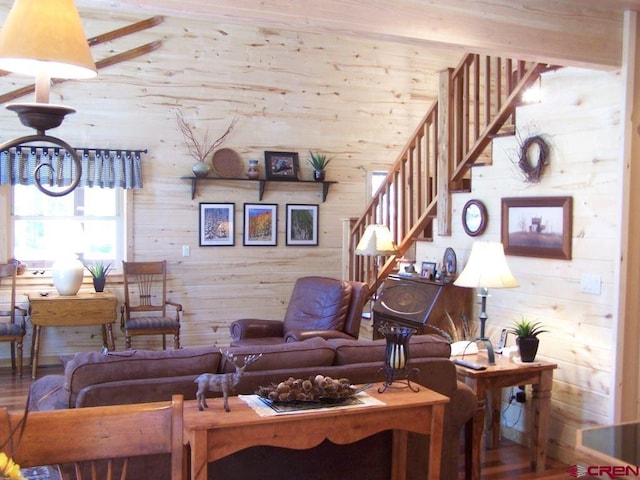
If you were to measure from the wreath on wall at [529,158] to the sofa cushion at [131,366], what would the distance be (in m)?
2.45

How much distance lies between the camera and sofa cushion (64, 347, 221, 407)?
8.55 feet

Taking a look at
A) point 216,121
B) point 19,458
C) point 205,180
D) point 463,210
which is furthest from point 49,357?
point 19,458

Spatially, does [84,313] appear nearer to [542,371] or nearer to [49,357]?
[49,357]

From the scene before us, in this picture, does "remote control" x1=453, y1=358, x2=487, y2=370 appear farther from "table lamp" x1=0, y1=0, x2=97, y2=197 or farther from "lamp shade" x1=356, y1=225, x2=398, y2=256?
"table lamp" x1=0, y1=0, x2=97, y2=197

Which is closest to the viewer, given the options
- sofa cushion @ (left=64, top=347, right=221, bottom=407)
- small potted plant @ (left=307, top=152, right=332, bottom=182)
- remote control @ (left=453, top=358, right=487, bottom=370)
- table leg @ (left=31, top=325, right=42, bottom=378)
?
sofa cushion @ (left=64, top=347, right=221, bottom=407)

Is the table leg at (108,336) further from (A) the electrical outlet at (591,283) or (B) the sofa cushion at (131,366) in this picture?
(A) the electrical outlet at (591,283)

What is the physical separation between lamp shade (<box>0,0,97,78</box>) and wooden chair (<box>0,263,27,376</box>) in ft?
16.7

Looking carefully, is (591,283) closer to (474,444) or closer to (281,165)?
(474,444)

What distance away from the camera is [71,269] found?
20.3ft

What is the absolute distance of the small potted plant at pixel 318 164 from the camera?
286 inches

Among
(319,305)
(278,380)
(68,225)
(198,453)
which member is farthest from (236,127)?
(198,453)

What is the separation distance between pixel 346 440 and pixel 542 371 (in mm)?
1784

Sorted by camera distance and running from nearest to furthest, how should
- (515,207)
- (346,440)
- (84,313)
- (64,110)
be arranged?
(64,110), (346,440), (515,207), (84,313)

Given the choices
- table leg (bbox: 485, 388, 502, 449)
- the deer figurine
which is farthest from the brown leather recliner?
the deer figurine
